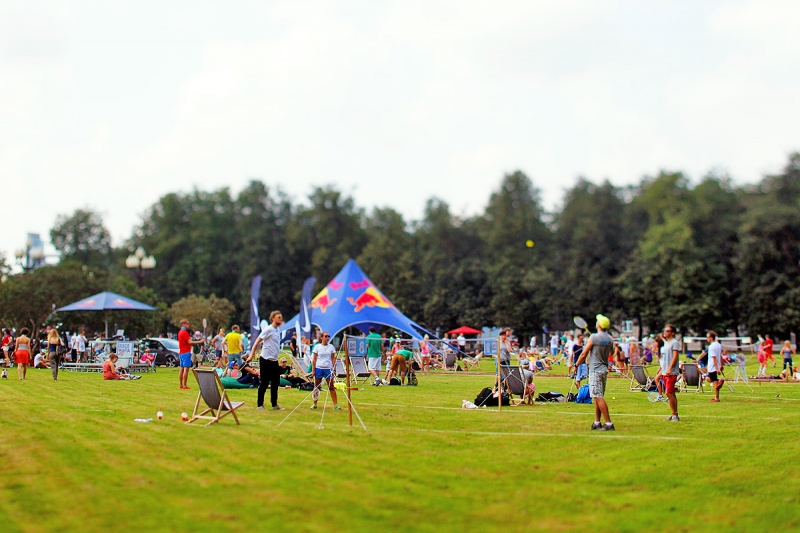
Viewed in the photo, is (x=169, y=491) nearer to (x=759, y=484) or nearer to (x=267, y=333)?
(x=759, y=484)

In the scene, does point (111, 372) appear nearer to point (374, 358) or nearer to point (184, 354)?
point (184, 354)

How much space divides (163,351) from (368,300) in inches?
344

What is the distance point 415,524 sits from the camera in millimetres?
6137

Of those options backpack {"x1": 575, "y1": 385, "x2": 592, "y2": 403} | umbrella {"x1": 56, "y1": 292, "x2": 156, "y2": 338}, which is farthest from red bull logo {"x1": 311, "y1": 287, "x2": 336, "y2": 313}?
backpack {"x1": 575, "y1": 385, "x2": 592, "y2": 403}

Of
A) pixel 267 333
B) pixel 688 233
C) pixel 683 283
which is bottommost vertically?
pixel 267 333

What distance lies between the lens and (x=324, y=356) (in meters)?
15.1

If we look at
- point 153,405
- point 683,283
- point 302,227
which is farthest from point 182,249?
point 153,405

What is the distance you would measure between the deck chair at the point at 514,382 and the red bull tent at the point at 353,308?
1727 centimetres

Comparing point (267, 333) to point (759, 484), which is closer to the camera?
point (759, 484)

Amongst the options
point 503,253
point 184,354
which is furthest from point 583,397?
point 503,253

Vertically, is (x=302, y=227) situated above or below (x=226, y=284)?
above

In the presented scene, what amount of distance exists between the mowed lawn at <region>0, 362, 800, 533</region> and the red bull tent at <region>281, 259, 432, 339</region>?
65.8 feet

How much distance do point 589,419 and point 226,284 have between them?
63.0 m

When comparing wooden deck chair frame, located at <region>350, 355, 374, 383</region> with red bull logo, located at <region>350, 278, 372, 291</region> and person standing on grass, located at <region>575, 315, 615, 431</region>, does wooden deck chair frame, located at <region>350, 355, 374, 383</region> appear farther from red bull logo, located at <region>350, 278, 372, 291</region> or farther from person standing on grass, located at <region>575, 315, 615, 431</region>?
red bull logo, located at <region>350, 278, 372, 291</region>
